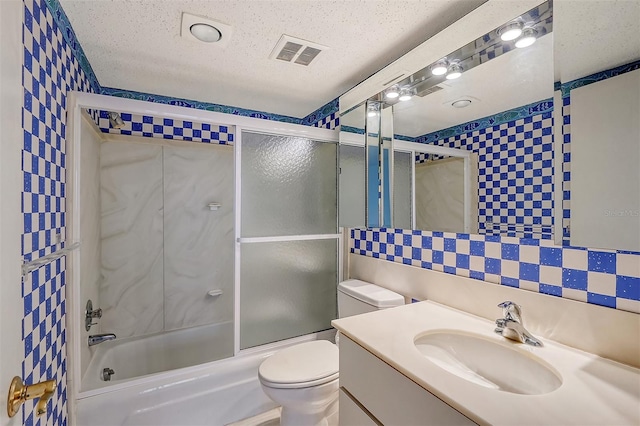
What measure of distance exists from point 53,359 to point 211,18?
1.66m

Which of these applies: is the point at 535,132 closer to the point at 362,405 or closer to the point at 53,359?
the point at 362,405

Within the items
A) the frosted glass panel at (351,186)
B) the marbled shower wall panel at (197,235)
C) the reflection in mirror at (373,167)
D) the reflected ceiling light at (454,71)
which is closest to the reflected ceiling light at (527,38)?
the reflected ceiling light at (454,71)

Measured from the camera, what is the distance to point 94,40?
147 cm

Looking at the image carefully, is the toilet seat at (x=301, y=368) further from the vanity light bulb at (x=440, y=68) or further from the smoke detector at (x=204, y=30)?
the smoke detector at (x=204, y=30)

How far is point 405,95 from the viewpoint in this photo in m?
1.59

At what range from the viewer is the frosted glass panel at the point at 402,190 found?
5.30 ft

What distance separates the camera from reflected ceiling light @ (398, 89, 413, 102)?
156 centimetres

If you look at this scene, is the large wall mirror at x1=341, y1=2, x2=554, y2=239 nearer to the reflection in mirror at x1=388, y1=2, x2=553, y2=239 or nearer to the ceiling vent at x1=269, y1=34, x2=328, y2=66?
the reflection in mirror at x1=388, y1=2, x2=553, y2=239

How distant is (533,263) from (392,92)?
3.72 feet

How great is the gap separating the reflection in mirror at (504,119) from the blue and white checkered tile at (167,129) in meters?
1.57

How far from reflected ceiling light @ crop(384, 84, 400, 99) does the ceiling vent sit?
1.41ft

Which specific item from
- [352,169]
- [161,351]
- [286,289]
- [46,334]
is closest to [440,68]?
[352,169]

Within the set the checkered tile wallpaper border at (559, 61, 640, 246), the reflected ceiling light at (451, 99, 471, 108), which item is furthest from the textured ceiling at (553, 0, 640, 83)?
the reflected ceiling light at (451, 99, 471, 108)

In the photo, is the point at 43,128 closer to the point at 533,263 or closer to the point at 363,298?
the point at 363,298
